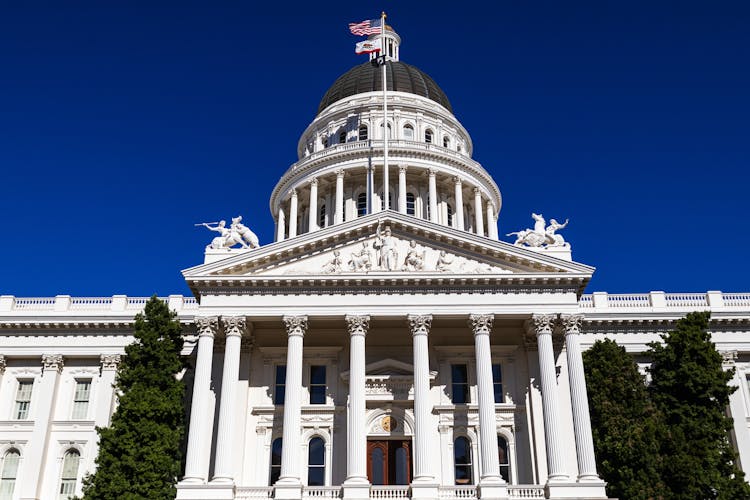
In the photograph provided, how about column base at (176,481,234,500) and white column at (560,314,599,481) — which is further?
white column at (560,314,599,481)

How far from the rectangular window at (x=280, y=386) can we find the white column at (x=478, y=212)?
21.8 m

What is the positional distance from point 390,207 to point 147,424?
27.5 meters

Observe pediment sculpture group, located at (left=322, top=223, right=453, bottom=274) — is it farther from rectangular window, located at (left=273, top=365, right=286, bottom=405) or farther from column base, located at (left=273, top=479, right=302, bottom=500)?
column base, located at (left=273, top=479, right=302, bottom=500)

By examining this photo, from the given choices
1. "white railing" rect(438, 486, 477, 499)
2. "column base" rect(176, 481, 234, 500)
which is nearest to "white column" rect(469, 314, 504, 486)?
"white railing" rect(438, 486, 477, 499)

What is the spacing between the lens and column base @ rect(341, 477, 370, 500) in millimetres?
29809

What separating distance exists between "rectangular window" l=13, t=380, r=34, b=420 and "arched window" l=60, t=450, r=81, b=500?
3.21 metres

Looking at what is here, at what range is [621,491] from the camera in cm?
3064

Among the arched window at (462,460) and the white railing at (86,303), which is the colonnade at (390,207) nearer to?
the white railing at (86,303)

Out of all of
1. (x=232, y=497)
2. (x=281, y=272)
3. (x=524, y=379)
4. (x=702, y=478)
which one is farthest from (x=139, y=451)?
(x=702, y=478)

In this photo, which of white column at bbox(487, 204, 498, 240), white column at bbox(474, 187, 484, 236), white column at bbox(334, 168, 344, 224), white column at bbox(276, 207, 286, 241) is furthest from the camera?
white column at bbox(276, 207, 286, 241)

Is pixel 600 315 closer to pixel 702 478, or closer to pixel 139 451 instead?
pixel 702 478

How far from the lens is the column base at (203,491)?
2980cm

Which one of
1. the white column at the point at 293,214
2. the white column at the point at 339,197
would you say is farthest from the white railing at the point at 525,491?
the white column at the point at 293,214

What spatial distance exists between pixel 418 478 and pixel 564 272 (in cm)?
1091
